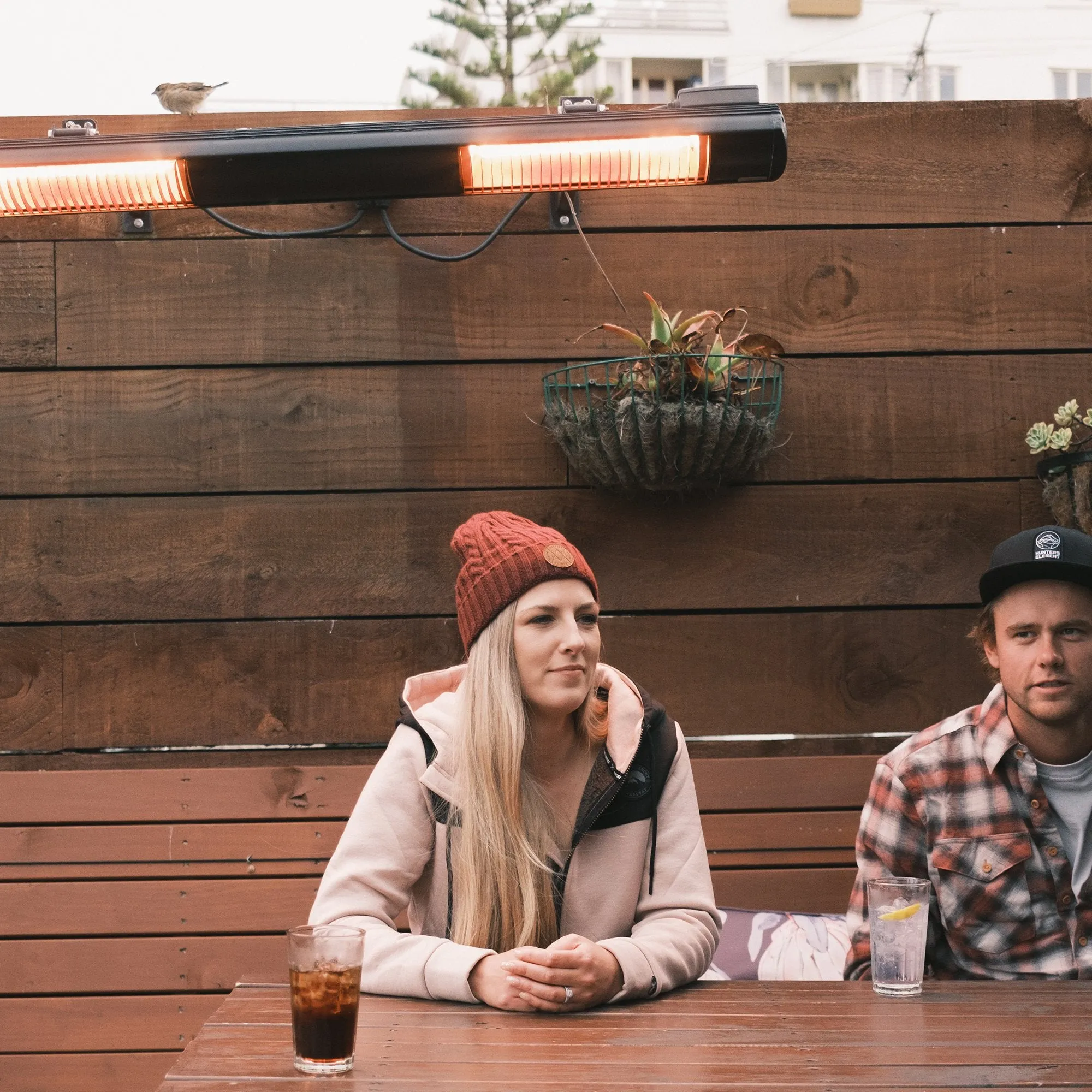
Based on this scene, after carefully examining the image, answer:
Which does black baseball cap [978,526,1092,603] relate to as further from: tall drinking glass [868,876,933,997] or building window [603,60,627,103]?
building window [603,60,627,103]

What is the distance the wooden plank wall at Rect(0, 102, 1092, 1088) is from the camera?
8.89ft

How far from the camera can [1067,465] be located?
Result: 2555 millimetres

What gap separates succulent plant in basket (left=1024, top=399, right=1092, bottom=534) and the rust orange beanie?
1114mm

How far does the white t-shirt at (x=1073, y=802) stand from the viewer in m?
1.99

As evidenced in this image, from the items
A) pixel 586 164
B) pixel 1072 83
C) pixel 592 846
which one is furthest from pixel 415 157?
pixel 1072 83

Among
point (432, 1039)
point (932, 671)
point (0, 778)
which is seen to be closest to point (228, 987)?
point (0, 778)

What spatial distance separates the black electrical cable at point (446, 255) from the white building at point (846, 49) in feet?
1.19

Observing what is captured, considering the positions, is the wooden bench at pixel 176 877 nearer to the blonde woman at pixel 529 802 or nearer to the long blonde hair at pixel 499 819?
the blonde woman at pixel 529 802

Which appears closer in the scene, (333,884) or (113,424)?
(333,884)

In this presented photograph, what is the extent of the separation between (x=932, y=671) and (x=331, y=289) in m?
1.55

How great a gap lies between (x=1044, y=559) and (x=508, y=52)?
2048mm

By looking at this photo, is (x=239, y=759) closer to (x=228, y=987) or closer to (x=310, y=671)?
(x=310, y=671)

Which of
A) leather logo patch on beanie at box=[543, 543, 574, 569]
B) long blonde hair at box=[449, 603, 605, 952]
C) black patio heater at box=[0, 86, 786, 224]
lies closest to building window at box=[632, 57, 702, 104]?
black patio heater at box=[0, 86, 786, 224]

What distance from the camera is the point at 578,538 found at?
273 centimetres
